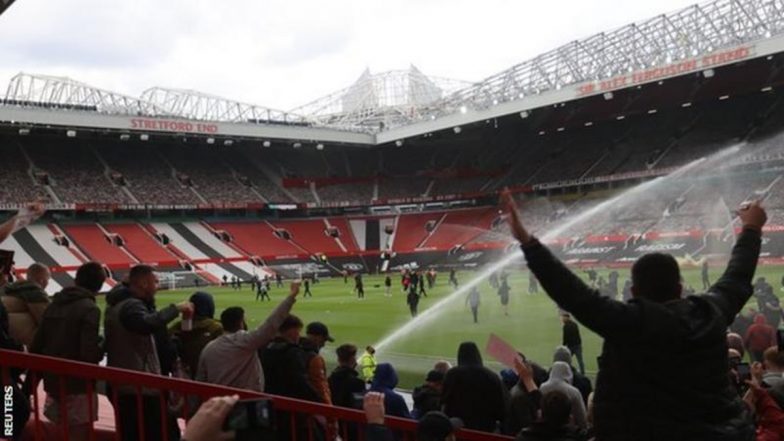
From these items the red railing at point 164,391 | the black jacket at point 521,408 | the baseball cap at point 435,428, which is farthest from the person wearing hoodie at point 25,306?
the black jacket at point 521,408

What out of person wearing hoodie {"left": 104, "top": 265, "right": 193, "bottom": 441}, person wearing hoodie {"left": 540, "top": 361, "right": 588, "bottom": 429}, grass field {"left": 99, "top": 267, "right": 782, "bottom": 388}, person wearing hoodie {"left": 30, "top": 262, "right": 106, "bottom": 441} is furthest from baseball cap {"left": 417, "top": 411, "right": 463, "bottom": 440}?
grass field {"left": 99, "top": 267, "right": 782, "bottom": 388}

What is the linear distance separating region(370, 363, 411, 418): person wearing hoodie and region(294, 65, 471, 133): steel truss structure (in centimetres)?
6334

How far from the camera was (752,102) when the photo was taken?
49.6 meters

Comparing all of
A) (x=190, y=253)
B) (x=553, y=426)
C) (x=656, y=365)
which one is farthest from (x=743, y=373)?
(x=190, y=253)

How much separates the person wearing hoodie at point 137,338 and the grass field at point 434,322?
9880 mm

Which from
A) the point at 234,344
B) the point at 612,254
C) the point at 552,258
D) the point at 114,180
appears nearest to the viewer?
the point at 552,258

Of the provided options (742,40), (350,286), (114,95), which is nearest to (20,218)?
(350,286)

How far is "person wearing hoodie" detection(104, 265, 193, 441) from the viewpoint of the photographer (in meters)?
5.05

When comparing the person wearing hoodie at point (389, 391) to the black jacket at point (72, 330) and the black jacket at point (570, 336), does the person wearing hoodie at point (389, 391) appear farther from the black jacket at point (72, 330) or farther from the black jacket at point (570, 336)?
the black jacket at point (570, 336)

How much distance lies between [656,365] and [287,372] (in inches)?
140

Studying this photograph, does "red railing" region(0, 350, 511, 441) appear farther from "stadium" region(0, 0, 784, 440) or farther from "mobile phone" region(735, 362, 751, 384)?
"stadium" region(0, 0, 784, 440)

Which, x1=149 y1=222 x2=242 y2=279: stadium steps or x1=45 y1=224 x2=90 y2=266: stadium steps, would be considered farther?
x1=149 y1=222 x2=242 y2=279: stadium steps

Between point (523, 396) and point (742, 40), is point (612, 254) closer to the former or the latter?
point (742, 40)

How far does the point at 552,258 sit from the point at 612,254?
112 ft
